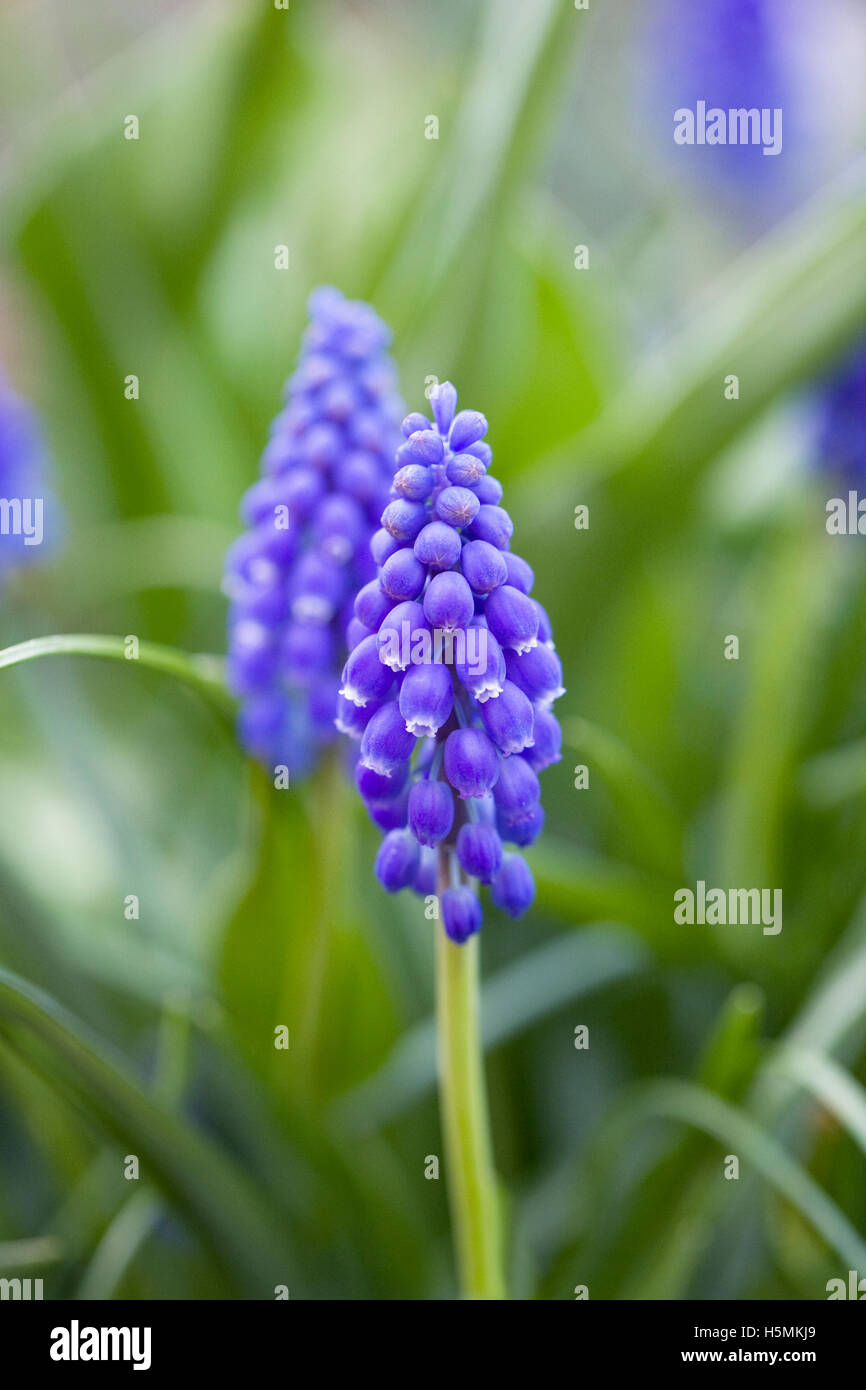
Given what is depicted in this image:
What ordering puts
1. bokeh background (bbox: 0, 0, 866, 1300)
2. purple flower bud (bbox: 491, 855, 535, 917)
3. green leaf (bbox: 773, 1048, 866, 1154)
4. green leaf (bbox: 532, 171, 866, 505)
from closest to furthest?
purple flower bud (bbox: 491, 855, 535, 917)
green leaf (bbox: 773, 1048, 866, 1154)
bokeh background (bbox: 0, 0, 866, 1300)
green leaf (bbox: 532, 171, 866, 505)

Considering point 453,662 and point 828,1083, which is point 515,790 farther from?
point 828,1083

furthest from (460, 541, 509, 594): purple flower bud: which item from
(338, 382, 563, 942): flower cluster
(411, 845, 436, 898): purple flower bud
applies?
(411, 845, 436, 898): purple flower bud

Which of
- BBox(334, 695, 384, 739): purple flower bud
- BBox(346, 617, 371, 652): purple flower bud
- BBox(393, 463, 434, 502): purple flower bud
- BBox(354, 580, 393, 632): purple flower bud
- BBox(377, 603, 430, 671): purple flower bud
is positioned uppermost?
BBox(393, 463, 434, 502): purple flower bud

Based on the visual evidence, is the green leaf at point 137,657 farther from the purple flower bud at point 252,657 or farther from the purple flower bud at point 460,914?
the purple flower bud at point 460,914

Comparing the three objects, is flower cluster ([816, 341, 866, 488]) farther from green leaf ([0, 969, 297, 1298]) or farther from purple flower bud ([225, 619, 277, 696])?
green leaf ([0, 969, 297, 1298])

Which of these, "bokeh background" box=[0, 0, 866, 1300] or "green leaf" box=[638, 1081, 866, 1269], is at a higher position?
"bokeh background" box=[0, 0, 866, 1300]

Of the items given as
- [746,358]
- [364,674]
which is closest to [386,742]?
[364,674]
